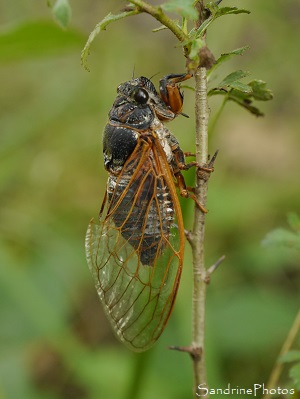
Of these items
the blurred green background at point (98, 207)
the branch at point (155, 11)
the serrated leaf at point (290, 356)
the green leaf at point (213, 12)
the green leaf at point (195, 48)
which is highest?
the branch at point (155, 11)

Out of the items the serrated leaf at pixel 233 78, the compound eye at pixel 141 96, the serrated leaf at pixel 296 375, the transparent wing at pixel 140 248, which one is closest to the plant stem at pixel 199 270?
the serrated leaf at pixel 233 78

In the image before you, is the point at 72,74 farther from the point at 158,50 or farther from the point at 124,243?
the point at 124,243

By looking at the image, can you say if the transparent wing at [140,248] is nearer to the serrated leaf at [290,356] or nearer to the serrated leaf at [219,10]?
the serrated leaf at [290,356]

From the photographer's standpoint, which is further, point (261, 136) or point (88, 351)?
point (261, 136)

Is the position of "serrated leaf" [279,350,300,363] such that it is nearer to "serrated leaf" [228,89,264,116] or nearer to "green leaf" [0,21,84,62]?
"serrated leaf" [228,89,264,116]

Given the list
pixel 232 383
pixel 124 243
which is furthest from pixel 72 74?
pixel 124 243

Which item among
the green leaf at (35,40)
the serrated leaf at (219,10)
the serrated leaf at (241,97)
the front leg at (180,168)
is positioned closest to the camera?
the serrated leaf at (219,10)

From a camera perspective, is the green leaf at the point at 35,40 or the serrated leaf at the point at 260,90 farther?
the green leaf at the point at 35,40
